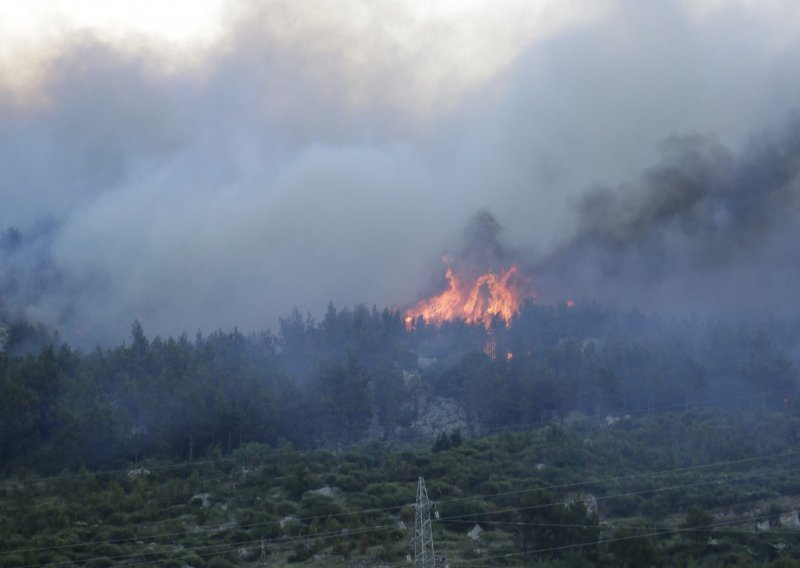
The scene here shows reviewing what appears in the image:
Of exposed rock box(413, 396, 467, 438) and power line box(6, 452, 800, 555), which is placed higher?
exposed rock box(413, 396, 467, 438)

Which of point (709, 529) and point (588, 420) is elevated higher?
point (588, 420)

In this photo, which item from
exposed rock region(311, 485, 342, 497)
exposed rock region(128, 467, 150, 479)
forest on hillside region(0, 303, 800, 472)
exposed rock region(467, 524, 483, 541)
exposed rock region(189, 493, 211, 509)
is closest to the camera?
exposed rock region(467, 524, 483, 541)

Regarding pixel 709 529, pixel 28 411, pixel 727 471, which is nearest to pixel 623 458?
pixel 727 471

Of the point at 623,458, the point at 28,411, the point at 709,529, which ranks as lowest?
the point at 709,529

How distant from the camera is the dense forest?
Answer: 75875 millimetres

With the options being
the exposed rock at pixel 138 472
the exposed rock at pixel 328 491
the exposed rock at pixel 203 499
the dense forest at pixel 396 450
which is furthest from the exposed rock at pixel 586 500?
the exposed rock at pixel 138 472

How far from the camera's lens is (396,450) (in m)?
116

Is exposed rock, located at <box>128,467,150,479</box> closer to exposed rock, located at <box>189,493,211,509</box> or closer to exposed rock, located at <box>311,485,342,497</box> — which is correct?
exposed rock, located at <box>189,493,211,509</box>

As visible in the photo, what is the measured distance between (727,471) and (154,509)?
5297 centimetres

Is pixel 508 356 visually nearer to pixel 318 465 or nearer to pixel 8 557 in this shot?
pixel 318 465

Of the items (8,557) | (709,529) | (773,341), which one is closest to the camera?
(8,557)

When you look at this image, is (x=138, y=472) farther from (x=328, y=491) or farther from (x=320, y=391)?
(x=320, y=391)

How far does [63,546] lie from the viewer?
7312 cm

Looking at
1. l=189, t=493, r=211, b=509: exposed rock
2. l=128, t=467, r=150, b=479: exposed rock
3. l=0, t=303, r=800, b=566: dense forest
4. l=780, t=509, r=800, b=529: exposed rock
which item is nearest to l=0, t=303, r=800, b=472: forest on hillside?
l=0, t=303, r=800, b=566: dense forest
